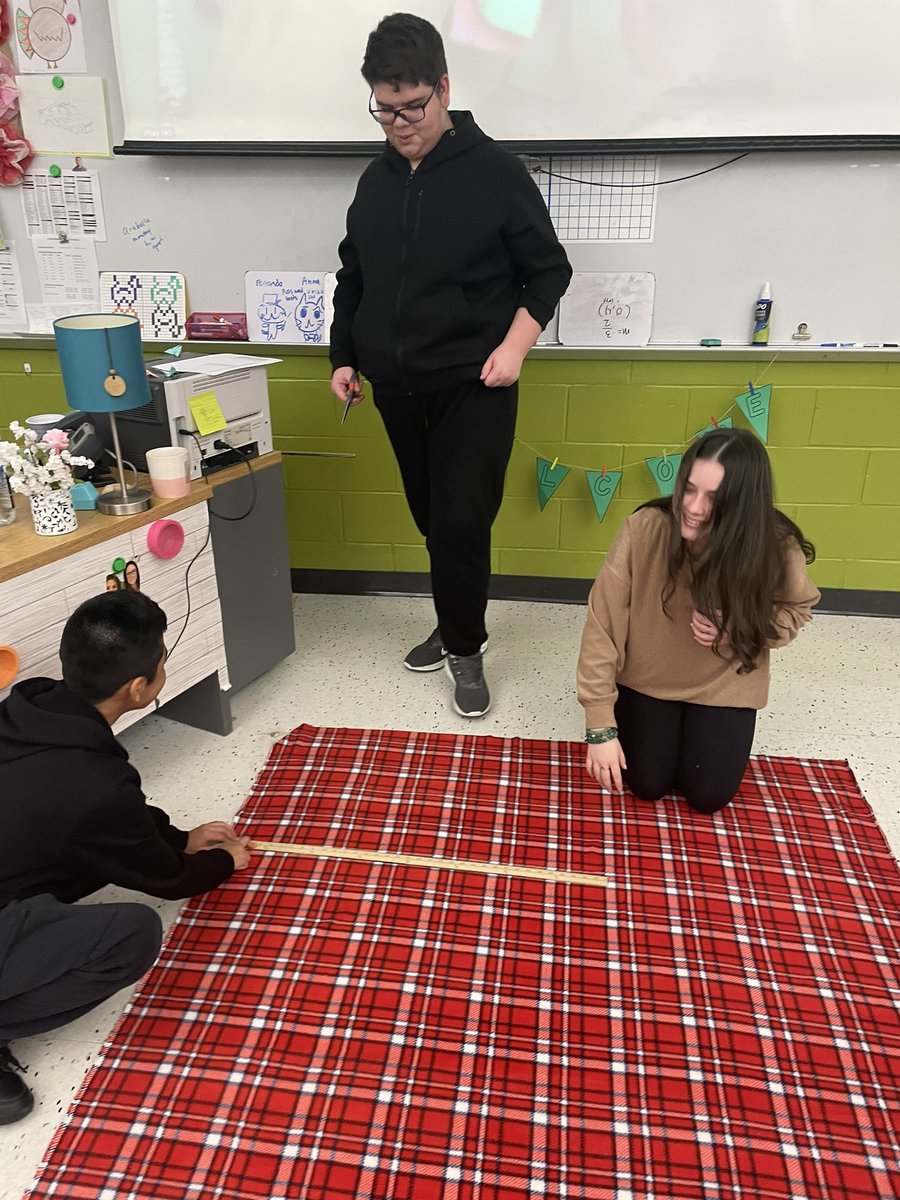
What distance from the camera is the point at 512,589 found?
303 cm

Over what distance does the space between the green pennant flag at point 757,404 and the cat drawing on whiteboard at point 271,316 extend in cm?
146

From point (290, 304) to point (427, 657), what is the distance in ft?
3.97

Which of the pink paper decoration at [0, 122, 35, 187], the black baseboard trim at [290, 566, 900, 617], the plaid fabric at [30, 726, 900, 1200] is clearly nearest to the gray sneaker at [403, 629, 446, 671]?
the black baseboard trim at [290, 566, 900, 617]

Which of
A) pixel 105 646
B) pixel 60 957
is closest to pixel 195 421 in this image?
pixel 105 646

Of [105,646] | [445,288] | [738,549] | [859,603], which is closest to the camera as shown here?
[105,646]

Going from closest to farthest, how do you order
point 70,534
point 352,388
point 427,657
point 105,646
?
point 105,646, point 70,534, point 352,388, point 427,657

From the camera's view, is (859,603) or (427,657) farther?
(859,603)

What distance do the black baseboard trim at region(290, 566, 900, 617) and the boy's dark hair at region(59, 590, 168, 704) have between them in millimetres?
1520

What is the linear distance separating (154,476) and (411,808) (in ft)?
3.16

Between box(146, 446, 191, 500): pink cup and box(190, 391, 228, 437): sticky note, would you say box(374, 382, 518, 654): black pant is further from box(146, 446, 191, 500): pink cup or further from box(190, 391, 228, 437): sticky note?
box(146, 446, 191, 500): pink cup

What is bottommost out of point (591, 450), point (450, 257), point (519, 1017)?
point (519, 1017)

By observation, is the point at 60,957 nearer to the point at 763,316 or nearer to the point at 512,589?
the point at 512,589

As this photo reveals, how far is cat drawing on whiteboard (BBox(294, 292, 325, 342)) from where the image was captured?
2691 millimetres

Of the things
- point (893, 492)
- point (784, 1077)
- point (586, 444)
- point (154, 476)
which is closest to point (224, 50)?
point (154, 476)
